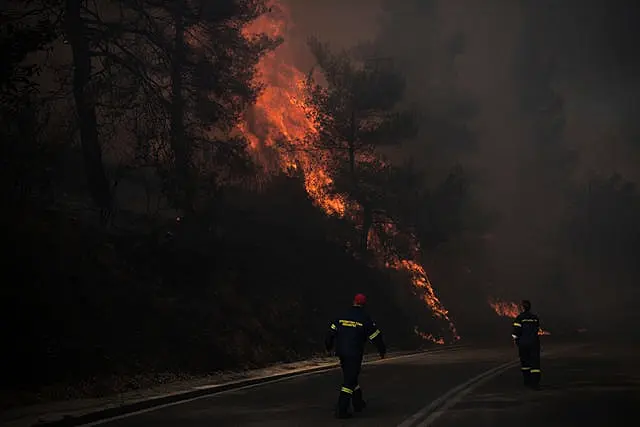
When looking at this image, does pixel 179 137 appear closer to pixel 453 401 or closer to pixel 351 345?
pixel 453 401

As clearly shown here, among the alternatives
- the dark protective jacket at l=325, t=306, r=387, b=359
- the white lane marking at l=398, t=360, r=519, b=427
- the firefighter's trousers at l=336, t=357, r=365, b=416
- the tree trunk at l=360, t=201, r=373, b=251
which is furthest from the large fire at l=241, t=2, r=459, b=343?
the firefighter's trousers at l=336, t=357, r=365, b=416

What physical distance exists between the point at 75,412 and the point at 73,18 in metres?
15.2

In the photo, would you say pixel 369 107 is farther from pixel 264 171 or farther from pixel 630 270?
pixel 630 270

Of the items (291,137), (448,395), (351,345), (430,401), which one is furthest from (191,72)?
(351,345)

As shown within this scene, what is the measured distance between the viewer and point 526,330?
16.5 m

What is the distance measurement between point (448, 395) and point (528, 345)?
2724mm

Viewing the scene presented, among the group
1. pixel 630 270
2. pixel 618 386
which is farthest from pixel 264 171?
Result: pixel 630 270

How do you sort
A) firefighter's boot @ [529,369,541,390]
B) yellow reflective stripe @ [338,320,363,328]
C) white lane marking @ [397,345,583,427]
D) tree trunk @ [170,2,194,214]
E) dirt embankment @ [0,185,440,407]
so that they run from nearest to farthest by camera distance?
white lane marking @ [397,345,583,427], yellow reflective stripe @ [338,320,363,328], dirt embankment @ [0,185,440,407], firefighter's boot @ [529,369,541,390], tree trunk @ [170,2,194,214]

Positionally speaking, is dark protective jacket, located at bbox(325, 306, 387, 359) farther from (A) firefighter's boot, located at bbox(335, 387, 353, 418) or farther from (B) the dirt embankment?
(B) the dirt embankment

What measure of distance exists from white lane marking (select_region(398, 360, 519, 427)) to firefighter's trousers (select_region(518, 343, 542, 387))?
1.28 meters

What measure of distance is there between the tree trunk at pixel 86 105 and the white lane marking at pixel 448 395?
12.0 metres

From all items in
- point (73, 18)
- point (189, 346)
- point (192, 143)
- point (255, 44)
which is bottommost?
point (189, 346)

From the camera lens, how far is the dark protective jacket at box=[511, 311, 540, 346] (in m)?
16.3

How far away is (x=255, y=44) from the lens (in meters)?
31.3
